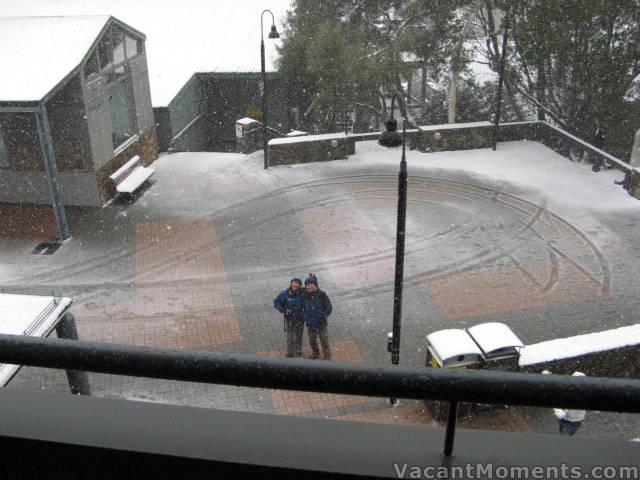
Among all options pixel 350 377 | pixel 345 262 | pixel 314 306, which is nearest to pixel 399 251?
pixel 314 306

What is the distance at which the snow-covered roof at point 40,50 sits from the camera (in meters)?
15.7

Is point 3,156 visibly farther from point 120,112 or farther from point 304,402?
point 304,402

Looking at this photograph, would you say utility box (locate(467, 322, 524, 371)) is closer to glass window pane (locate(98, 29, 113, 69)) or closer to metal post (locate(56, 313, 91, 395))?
metal post (locate(56, 313, 91, 395))

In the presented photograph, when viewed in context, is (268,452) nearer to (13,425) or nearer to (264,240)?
(13,425)

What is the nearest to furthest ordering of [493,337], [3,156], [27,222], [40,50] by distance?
[493,337] → [40,50] → [27,222] → [3,156]

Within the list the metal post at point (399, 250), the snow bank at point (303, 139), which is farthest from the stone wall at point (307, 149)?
the metal post at point (399, 250)

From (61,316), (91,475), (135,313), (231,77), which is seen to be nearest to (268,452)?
(91,475)

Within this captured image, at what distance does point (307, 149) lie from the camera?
2216 cm

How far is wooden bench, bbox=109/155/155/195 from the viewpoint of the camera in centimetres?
1927

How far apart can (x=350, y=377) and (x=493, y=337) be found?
939 centimetres

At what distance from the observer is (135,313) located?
44.3 ft

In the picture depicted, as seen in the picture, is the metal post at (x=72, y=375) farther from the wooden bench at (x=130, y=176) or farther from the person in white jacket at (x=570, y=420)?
the wooden bench at (x=130, y=176)

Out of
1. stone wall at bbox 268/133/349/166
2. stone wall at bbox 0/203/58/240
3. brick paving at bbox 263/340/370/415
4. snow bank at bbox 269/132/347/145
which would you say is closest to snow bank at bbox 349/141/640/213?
stone wall at bbox 268/133/349/166

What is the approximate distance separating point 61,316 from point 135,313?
350 cm
